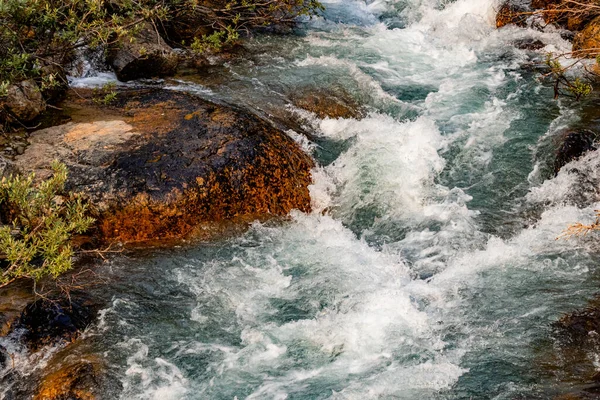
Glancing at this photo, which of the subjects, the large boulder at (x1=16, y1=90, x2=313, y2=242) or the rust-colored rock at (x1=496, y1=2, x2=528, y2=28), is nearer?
the large boulder at (x1=16, y1=90, x2=313, y2=242)

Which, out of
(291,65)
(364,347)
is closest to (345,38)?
(291,65)

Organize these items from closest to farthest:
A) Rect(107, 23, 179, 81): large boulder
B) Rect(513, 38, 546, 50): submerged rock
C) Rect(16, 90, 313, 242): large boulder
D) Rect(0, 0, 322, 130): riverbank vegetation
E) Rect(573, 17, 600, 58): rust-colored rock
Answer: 1. Rect(16, 90, 313, 242): large boulder
2. Rect(0, 0, 322, 130): riverbank vegetation
3. Rect(107, 23, 179, 81): large boulder
4. Rect(573, 17, 600, 58): rust-colored rock
5. Rect(513, 38, 546, 50): submerged rock

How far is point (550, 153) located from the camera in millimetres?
9562

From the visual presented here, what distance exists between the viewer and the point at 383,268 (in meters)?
7.84

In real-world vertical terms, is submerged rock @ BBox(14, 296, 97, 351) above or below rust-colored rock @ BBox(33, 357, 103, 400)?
above

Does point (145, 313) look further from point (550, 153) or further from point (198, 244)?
point (550, 153)

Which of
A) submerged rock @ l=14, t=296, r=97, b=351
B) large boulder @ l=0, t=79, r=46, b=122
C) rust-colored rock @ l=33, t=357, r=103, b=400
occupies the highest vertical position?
large boulder @ l=0, t=79, r=46, b=122

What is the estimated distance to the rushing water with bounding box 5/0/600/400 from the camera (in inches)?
243

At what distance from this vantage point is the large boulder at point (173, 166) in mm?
7953

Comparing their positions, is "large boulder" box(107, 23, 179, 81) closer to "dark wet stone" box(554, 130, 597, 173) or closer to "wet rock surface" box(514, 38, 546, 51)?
"dark wet stone" box(554, 130, 597, 173)

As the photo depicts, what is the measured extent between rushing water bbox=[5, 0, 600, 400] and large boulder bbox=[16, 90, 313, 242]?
0.46 meters

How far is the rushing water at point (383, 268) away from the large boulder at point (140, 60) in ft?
1.95

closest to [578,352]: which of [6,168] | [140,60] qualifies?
[6,168]

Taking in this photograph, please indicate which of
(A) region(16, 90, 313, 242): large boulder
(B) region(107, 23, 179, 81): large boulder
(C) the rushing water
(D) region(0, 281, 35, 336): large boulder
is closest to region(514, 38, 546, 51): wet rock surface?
(C) the rushing water
